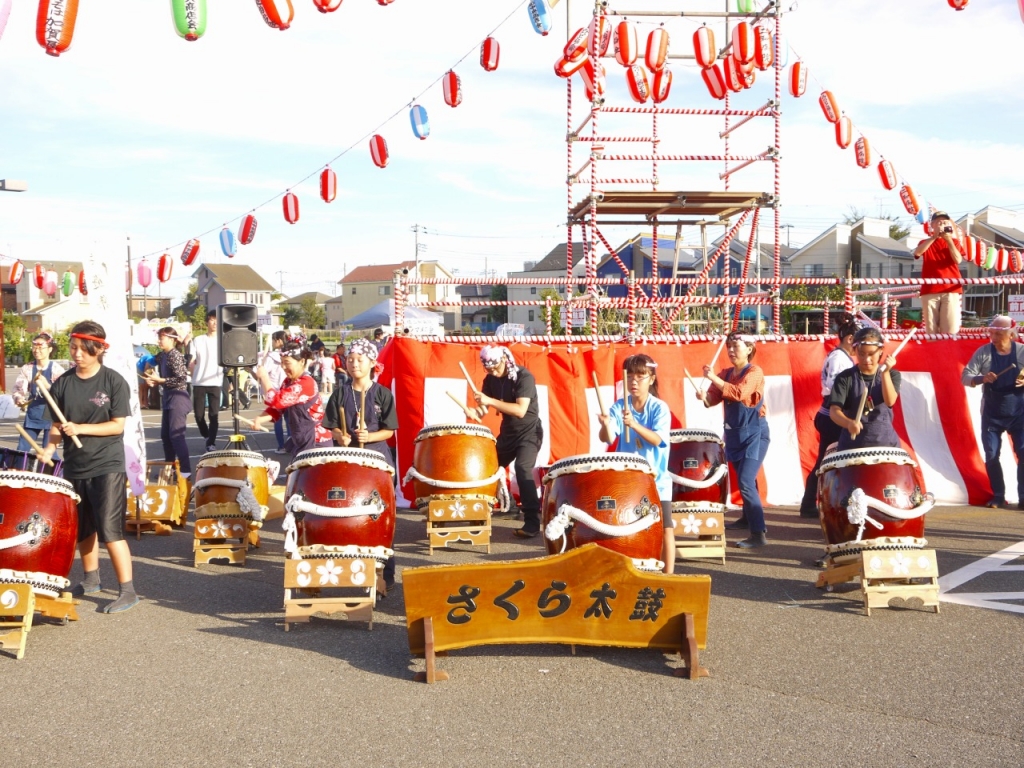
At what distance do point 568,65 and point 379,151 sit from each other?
3.43 m

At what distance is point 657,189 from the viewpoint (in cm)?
1192

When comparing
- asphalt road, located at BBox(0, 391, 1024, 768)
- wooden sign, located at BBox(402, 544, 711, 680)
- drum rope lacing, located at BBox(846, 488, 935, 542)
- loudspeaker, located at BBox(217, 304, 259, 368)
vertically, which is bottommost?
asphalt road, located at BBox(0, 391, 1024, 768)

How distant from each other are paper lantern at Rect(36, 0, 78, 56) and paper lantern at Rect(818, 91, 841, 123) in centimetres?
881

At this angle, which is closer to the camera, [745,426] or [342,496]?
[342,496]

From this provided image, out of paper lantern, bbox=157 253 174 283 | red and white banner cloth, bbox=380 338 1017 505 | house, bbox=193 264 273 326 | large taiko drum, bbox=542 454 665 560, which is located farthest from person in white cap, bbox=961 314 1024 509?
house, bbox=193 264 273 326

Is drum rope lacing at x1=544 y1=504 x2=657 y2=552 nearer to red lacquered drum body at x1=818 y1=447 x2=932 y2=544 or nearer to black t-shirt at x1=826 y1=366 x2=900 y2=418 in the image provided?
red lacquered drum body at x1=818 y1=447 x2=932 y2=544

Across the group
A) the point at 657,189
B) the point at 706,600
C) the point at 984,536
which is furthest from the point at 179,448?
the point at 984,536

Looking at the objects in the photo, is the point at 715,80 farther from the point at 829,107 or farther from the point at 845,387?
the point at 845,387

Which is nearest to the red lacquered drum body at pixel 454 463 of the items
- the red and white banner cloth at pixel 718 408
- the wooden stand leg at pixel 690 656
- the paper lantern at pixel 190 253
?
the red and white banner cloth at pixel 718 408

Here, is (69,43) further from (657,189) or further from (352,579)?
(657,189)

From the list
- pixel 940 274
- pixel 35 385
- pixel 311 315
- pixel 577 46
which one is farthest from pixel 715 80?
pixel 311 315

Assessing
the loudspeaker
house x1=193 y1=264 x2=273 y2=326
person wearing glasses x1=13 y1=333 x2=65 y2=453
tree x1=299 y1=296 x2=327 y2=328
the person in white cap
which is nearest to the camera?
the person in white cap

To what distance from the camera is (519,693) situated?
4527mm

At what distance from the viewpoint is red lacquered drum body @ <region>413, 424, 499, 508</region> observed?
26.2ft
